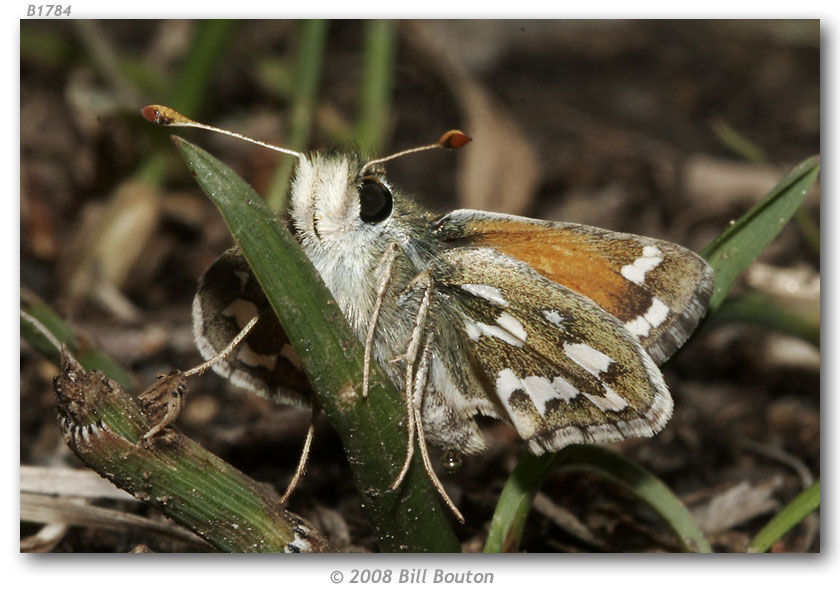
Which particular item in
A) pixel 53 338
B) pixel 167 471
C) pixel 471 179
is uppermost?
pixel 471 179

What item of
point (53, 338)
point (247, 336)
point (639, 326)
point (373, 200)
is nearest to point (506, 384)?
point (639, 326)

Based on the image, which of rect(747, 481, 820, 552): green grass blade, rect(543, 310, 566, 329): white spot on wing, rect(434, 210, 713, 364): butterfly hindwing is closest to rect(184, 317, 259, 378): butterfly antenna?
rect(434, 210, 713, 364): butterfly hindwing

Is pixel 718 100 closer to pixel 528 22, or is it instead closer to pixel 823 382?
pixel 528 22

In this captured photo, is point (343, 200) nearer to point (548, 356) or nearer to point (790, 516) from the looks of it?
point (548, 356)

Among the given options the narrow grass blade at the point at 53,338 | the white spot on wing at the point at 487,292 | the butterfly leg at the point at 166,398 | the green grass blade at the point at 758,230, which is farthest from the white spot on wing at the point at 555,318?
the narrow grass blade at the point at 53,338

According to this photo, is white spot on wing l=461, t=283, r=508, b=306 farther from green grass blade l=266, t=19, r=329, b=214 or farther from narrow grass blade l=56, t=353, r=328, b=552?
green grass blade l=266, t=19, r=329, b=214

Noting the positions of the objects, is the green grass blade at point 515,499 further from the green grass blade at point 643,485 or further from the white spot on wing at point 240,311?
the white spot on wing at point 240,311

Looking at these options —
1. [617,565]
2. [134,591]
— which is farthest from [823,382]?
[134,591]
